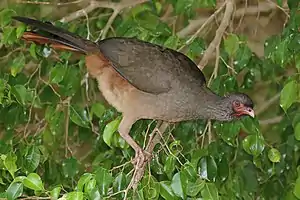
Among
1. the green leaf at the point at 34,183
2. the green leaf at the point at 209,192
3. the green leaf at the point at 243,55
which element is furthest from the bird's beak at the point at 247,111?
the green leaf at the point at 34,183

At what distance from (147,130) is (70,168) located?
369 mm

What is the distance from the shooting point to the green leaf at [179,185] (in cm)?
185

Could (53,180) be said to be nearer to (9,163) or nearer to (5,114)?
(5,114)

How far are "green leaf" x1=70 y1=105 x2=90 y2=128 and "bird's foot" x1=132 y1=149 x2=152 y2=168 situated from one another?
302mm

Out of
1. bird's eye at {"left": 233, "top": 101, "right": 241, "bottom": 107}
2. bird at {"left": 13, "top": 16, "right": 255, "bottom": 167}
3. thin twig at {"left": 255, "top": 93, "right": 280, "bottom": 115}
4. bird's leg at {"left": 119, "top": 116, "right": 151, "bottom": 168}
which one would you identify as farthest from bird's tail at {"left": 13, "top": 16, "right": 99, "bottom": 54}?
thin twig at {"left": 255, "top": 93, "right": 280, "bottom": 115}

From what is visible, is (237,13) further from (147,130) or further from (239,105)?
(147,130)

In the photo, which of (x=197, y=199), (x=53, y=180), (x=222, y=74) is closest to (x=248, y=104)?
(x=222, y=74)

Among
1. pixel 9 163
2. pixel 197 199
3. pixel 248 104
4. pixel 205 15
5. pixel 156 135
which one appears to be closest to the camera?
pixel 197 199

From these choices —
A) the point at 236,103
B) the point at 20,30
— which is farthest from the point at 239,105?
the point at 20,30

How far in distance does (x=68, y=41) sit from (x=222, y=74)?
21.7 inches

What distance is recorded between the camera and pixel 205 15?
12.7 ft

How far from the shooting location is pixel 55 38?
2443 millimetres

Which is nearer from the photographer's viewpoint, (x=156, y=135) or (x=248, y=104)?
(x=156, y=135)

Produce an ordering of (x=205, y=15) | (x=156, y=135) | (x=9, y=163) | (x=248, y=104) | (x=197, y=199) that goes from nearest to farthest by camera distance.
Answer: (x=197, y=199), (x=9, y=163), (x=156, y=135), (x=248, y=104), (x=205, y=15)
